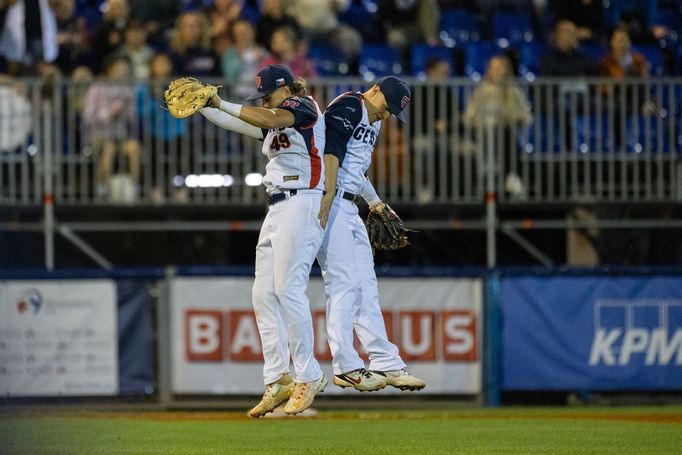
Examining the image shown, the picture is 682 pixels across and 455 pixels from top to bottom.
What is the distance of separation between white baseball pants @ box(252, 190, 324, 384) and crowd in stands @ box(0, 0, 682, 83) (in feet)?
19.0

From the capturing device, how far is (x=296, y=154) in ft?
33.0

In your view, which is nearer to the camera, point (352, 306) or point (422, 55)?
point (352, 306)

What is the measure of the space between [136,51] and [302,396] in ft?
25.7

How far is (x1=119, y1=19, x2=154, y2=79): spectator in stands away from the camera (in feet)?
54.7

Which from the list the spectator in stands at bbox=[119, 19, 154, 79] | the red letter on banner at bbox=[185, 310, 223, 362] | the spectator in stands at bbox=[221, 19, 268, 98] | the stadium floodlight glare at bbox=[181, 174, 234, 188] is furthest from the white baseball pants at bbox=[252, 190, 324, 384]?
the spectator in stands at bbox=[119, 19, 154, 79]

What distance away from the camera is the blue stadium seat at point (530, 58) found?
17.8 meters

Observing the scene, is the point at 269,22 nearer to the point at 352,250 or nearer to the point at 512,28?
the point at 512,28

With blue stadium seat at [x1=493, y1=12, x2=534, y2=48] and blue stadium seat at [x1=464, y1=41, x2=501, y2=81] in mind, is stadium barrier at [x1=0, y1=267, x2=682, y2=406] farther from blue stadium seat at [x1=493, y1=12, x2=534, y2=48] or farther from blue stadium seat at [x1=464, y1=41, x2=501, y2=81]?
blue stadium seat at [x1=493, y1=12, x2=534, y2=48]

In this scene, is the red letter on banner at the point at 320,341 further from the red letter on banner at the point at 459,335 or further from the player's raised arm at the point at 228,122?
the player's raised arm at the point at 228,122

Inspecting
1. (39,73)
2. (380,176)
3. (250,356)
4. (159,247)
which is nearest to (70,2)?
(39,73)

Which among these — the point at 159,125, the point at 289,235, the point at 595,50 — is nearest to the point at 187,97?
the point at 289,235

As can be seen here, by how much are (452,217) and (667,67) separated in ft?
11.5

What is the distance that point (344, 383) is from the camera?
10.3 metres

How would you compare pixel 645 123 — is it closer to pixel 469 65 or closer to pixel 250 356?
pixel 469 65
